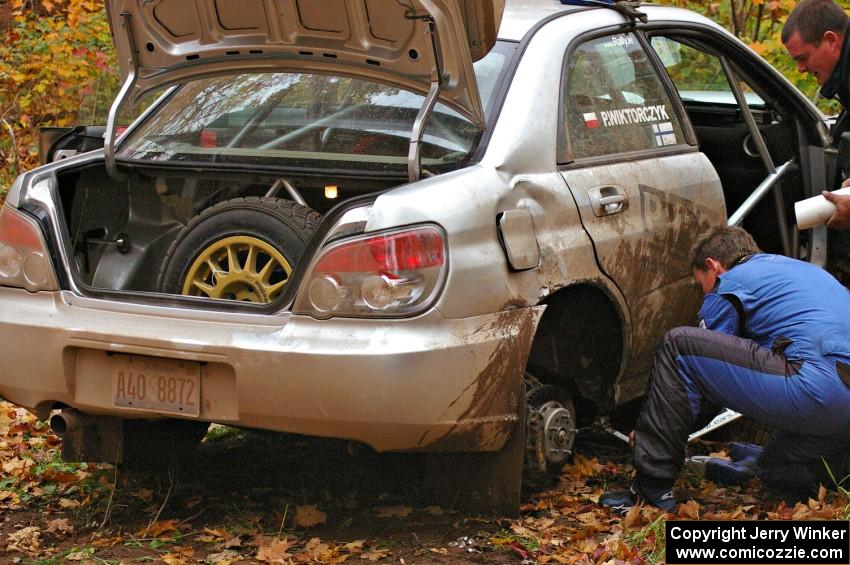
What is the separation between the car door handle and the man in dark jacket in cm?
155

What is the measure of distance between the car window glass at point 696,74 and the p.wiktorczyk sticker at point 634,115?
280 mm

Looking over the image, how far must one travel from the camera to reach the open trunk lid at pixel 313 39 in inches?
149

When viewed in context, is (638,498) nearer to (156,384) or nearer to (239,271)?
(239,271)

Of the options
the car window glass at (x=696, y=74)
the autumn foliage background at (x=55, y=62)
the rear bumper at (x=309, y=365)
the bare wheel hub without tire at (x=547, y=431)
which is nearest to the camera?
the rear bumper at (x=309, y=365)

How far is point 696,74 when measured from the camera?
20.1 ft

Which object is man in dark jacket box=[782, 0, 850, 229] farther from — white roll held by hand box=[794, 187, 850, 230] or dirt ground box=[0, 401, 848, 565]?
dirt ground box=[0, 401, 848, 565]

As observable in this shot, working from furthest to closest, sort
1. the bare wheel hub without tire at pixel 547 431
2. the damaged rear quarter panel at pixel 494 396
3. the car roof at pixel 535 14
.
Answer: the car roof at pixel 535 14
the bare wheel hub without tire at pixel 547 431
the damaged rear quarter panel at pixel 494 396

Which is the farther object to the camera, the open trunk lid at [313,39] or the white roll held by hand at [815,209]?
the white roll held by hand at [815,209]

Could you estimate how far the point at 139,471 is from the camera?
183 inches

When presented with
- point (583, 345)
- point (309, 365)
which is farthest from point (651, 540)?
point (309, 365)

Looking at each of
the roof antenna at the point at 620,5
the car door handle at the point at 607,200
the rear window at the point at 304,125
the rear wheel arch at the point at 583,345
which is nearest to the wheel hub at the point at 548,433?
the rear wheel arch at the point at 583,345

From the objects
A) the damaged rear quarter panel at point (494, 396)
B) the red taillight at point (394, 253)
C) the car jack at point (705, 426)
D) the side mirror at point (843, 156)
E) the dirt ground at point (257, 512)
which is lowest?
the dirt ground at point (257, 512)

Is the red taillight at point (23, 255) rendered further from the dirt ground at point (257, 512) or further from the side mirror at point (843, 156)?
the side mirror at point (843, 156)

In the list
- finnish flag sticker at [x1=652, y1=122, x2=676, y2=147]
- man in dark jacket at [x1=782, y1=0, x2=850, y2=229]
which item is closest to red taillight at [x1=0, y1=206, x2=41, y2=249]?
finnish flag sticker at [x1=652, y1=122, x2=676, y2=147]
